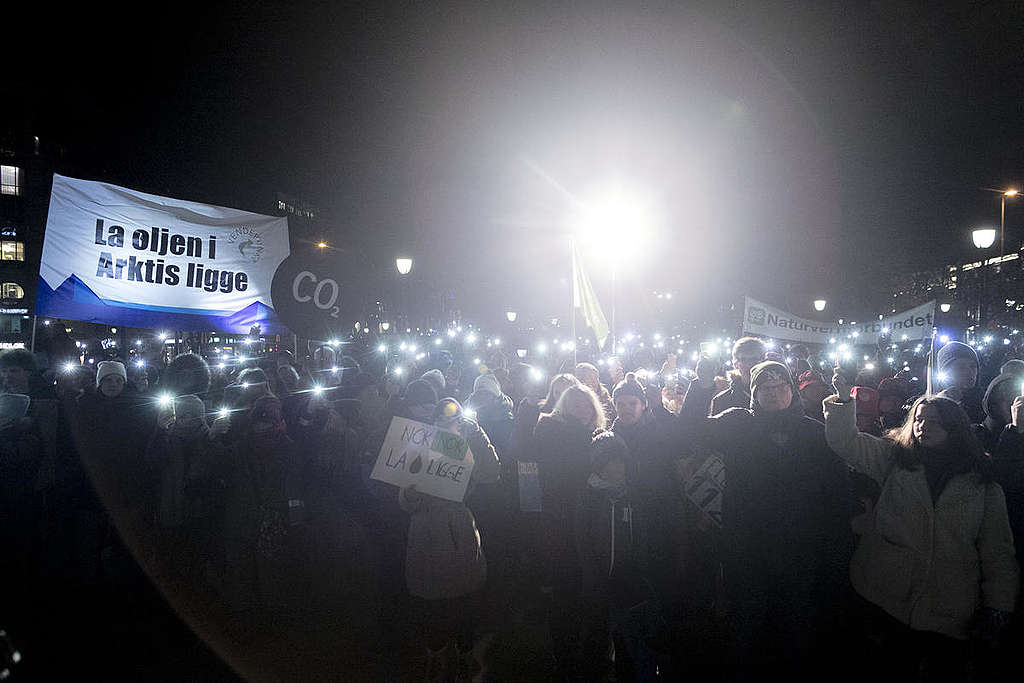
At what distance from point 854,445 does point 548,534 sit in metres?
2.35

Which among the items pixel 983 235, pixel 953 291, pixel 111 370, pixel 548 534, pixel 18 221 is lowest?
pixel 548 534

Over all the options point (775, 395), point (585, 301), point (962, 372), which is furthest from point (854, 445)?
point (585, 301)

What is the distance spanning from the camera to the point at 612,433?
4.62 metres

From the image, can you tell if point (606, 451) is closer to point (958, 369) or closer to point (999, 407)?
point (999, 407)

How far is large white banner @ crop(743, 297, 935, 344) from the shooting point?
1179 centimetres

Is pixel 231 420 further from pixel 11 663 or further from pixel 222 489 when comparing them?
pixel 11 663

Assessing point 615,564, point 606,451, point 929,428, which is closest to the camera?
point 929,428

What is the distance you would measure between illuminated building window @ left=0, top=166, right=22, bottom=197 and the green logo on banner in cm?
7850

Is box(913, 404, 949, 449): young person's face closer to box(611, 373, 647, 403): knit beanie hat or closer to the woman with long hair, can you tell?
the woman with long hair

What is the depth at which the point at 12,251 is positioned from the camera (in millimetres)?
61250

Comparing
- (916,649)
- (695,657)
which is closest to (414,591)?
(695,657)

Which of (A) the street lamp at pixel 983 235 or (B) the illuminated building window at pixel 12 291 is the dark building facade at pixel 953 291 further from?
(B) the illuminated building window at pixel 12 291

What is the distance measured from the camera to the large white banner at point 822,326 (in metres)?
11.8

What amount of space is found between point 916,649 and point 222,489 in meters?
5.29
